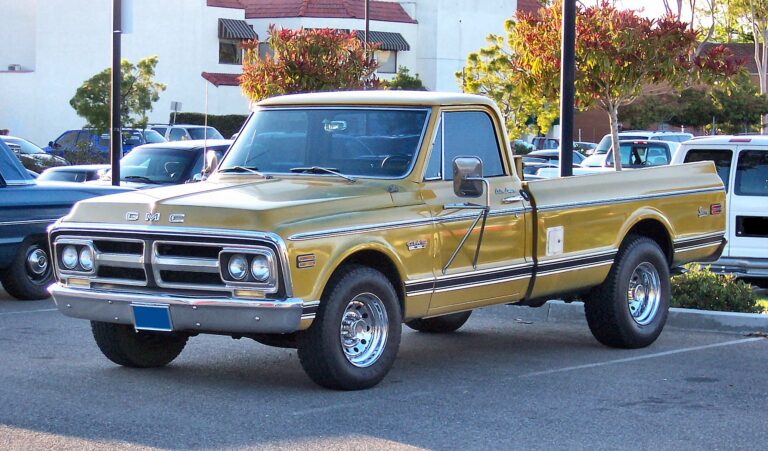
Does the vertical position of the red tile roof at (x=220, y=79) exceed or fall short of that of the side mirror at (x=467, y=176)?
it exceeds it

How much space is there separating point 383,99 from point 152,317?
247cm

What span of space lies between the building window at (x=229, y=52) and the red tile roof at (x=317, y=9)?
1.64m

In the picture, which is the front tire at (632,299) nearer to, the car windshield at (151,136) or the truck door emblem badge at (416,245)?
the truck door emblem badge at (416,245)

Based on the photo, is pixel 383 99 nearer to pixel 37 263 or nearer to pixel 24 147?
pixel 37 263

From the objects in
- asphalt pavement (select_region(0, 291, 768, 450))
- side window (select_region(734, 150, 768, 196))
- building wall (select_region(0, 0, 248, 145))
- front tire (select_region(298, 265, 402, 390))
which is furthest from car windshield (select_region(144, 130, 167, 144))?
front tire (select_region(298, 265, 402, 390))

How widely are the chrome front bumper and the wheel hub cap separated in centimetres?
551

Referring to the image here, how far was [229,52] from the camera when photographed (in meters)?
56.8

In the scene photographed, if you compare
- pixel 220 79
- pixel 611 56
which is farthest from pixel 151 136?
pixel 220 79

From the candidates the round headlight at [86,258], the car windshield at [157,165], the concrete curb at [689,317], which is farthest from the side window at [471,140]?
the car windshield at [157,165]

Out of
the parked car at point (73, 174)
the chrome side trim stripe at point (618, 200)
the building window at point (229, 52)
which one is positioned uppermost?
the building window at point (229, 52)

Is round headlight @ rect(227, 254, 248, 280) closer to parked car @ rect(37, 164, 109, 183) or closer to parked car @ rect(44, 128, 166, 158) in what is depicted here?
parked car @ rect(37, 164, 109, 183)

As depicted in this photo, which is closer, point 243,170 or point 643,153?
point 243,170

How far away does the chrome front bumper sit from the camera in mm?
7695

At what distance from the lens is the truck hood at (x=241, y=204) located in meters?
7.84
